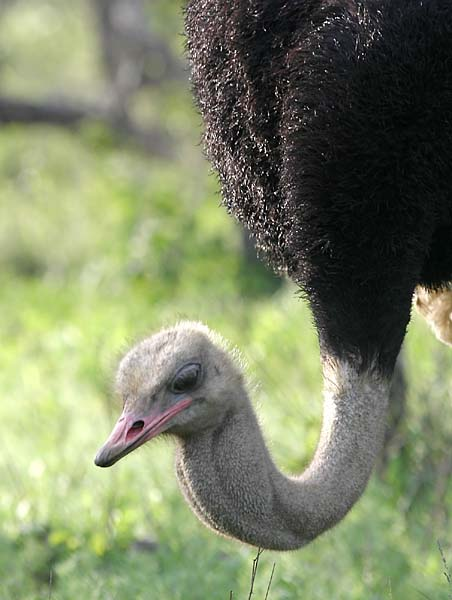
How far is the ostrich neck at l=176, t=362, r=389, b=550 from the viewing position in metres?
3.59

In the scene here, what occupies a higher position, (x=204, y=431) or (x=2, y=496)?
(x=204, y=431)

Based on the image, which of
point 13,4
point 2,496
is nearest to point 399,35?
point 2,496

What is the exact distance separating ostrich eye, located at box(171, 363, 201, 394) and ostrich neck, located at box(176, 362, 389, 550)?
0.46 feet

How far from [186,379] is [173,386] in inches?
1.7

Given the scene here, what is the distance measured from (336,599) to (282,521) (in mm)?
1272

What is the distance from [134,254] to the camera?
10.8 m

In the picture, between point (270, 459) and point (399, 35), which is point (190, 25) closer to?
point (399, 35)

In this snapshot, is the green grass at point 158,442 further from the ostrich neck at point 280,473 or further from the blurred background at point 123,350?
the ostrich neck at point 280,473

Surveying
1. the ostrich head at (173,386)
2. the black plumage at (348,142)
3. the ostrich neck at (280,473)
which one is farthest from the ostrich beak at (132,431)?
the black plumage at (348,142)

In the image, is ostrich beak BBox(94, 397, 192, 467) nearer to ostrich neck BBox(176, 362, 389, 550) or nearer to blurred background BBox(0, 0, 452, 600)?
ostrich neck BBox(176, 362, 389, 550)

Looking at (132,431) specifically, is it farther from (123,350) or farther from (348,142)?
(348,142)

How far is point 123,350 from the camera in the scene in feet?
12.6

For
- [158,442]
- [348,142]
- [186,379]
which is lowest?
[158,442]

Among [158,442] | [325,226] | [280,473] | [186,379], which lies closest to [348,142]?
[325,226]
